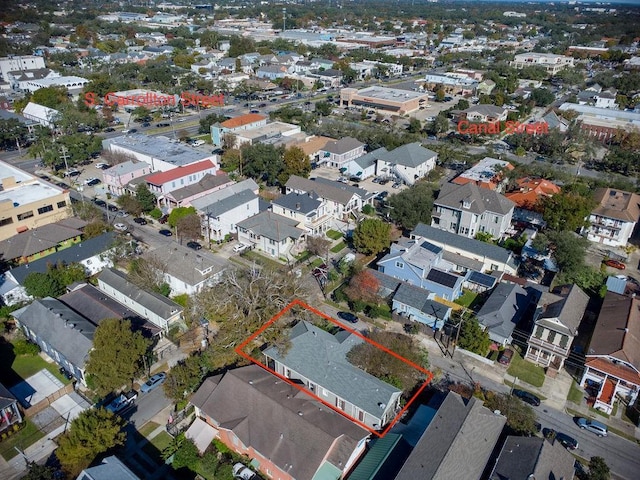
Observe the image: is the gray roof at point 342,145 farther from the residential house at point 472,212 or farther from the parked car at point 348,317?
the parked car at point 348,317

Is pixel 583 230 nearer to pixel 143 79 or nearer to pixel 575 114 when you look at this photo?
pixel 575 114

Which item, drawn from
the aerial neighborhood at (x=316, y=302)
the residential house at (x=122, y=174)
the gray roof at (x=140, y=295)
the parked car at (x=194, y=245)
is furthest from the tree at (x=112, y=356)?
the residential house at (x=122, y=174)

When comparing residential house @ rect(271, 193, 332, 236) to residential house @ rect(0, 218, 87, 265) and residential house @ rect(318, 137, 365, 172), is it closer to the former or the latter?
residential house @ rect(318, 137, 365, 172)

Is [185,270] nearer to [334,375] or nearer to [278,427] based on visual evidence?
[334,375]

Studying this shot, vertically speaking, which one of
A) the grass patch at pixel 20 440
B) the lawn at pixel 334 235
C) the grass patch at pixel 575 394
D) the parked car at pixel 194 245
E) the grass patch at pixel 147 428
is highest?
the lawn at pixel 334 235

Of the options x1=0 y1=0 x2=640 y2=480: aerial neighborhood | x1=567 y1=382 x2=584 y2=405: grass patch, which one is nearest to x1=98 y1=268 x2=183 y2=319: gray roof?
x1=0 y1=0 x2=640 y2=480: aerial neighborhood

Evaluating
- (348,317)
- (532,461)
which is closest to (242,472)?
(532,461)
